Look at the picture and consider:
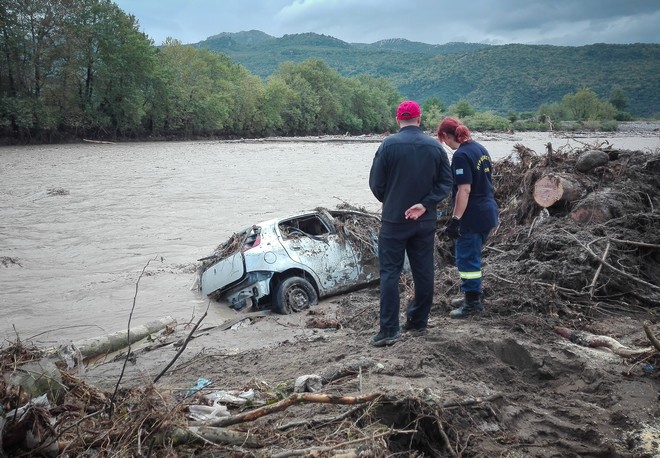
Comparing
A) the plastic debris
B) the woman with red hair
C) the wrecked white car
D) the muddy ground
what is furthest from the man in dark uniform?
the wrecked white car

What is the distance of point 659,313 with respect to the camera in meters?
6.16

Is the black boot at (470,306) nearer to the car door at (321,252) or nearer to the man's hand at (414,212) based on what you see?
the man's hand at (414,212)

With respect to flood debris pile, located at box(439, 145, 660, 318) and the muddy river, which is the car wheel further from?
flood debris pile, located at box(439, 145, 660, 318)

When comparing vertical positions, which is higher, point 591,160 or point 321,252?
point 591,160

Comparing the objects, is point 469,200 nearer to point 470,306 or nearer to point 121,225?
point 470,306

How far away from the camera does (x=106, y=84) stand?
49906 mm

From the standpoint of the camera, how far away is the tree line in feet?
143

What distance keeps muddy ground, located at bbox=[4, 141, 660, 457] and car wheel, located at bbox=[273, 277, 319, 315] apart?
265 mm

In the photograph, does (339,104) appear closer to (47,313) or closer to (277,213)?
(277,213)

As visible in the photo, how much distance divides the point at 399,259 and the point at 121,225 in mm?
12006

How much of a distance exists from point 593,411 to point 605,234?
423cm

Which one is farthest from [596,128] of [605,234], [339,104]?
[605,234]

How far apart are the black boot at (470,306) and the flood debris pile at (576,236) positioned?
0.19 metres

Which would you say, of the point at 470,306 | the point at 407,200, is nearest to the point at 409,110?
the point at 407,200
